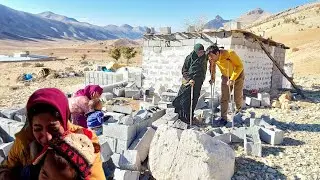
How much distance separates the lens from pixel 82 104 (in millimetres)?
4457

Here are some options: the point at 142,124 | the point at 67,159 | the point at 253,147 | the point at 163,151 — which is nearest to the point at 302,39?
the point at 253,147

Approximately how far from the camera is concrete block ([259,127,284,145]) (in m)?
5.46

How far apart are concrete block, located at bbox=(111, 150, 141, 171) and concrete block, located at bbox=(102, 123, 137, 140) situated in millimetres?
451

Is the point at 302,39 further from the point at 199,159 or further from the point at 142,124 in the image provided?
the point at 199,159

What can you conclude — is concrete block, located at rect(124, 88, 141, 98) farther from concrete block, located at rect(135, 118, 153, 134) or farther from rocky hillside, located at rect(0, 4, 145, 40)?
rocky hillside, located at rect(0, 4, 145, 40)

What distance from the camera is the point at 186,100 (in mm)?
6637

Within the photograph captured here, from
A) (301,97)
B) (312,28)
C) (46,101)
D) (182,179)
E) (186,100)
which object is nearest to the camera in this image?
(46,101)

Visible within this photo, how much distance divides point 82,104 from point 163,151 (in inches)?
48.8

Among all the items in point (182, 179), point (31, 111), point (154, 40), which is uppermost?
point (154, 40)

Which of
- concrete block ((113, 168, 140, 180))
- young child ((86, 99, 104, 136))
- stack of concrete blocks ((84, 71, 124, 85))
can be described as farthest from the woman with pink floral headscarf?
stack of concrete blocks ((84, 71, 124, 85))

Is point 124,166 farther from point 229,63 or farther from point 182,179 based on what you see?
point 229,63

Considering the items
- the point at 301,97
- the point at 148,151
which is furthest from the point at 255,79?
the point at 148,151

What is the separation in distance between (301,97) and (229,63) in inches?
206

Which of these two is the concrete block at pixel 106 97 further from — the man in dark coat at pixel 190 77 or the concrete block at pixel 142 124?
the concrete block at pixel 142 124
